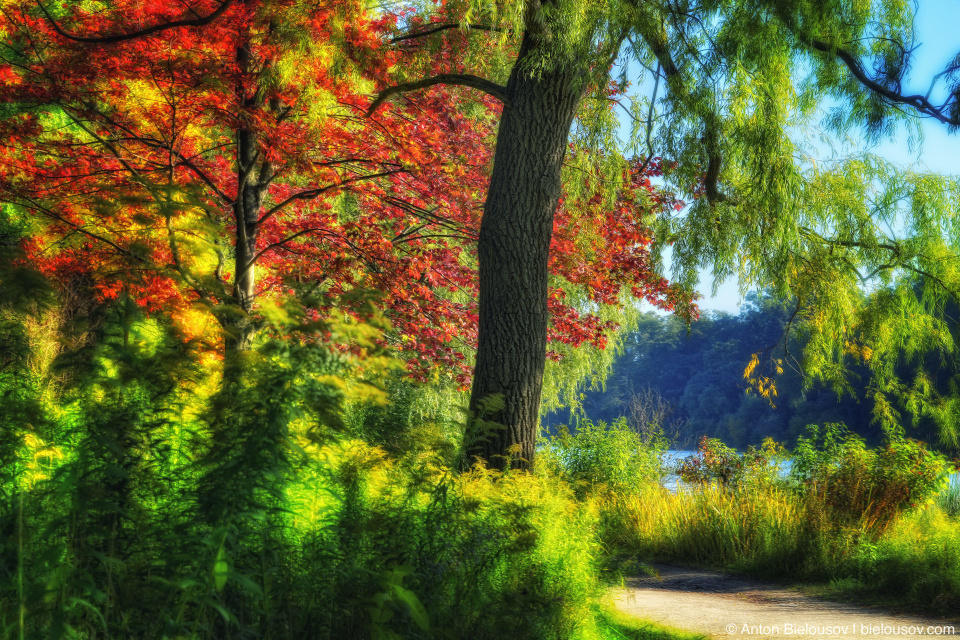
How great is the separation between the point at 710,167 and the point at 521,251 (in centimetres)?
183

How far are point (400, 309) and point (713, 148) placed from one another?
3.74 meters

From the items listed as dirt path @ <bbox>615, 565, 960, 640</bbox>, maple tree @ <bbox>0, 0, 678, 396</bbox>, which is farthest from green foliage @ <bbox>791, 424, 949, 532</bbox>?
maple tree @ <bbox>0, 0, 678, 396</bbox>

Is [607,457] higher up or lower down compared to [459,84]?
lower down

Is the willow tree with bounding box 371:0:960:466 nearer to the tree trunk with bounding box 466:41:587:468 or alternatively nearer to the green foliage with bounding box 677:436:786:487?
the tree trunk with bounding box 466:41:587:468

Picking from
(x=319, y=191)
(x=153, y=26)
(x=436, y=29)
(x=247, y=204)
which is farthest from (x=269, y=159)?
(x=436, y=29)

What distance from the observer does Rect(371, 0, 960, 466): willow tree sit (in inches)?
195

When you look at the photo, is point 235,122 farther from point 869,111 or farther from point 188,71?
point 869,111

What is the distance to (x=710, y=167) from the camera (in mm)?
5695

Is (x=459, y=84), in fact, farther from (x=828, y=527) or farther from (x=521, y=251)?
(x=828, y=527)

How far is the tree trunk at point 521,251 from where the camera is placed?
5047mm

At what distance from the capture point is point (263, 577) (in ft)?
6.82

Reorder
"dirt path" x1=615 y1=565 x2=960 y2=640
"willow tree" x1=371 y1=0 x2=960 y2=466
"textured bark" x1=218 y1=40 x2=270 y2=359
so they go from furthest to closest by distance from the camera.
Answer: "textured bark" x1=218 y1=40 x2=270 y2=359, "willow tree" x1=371 y1=0 x2=960 y2=466, "dirt path" x1=615 y1=565 x2=960 y2=640

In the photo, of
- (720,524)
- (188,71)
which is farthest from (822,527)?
(188,71)

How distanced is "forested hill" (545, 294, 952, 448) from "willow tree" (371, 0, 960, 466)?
108 ft
